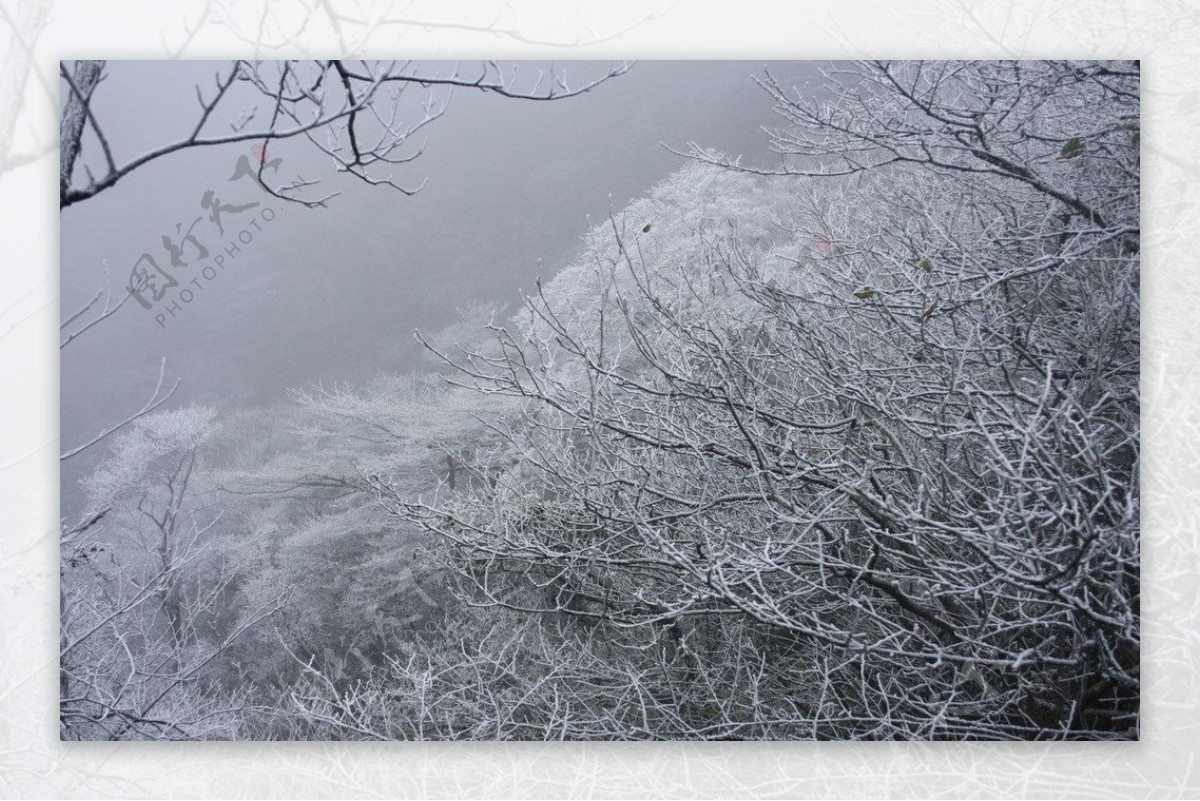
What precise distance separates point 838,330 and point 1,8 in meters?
2.46

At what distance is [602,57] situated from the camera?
9.59 feet

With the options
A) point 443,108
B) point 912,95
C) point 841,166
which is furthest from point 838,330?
point 443,108

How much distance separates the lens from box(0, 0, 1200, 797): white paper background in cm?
281

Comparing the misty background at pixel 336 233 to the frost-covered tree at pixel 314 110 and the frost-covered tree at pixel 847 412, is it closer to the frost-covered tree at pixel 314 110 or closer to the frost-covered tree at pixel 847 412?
the frost-covered tree at pixel 314 110

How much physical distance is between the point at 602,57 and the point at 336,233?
88 cm

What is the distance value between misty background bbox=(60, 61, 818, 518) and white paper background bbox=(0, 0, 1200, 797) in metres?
0.11

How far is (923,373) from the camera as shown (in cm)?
277

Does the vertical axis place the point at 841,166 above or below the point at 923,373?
above

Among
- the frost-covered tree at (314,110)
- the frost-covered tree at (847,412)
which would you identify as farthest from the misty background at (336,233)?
the frost-covered tree at (847,412)

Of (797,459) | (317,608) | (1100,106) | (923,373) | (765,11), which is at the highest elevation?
(765,11)

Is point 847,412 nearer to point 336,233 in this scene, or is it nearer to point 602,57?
point 602,57

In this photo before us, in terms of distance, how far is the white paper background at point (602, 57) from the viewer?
9.23ft

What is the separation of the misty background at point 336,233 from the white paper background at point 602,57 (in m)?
0.11

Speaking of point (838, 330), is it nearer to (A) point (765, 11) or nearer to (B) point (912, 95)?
(B) point (912, 95)
